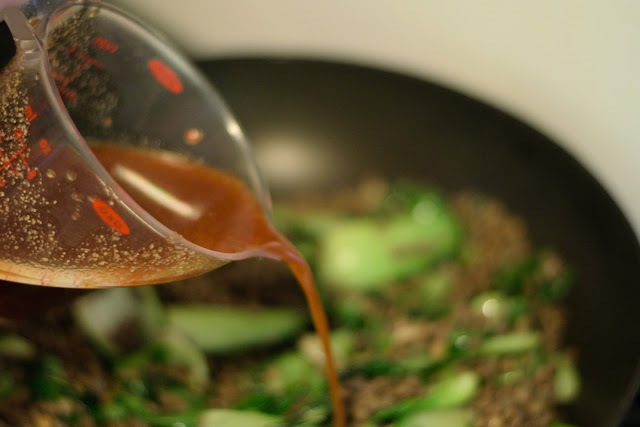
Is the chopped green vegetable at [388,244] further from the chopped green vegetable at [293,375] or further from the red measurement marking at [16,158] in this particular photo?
the red measurement marking at [16,158]

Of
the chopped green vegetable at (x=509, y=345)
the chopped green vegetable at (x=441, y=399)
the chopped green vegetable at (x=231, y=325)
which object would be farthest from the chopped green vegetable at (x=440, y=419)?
the chopped green vegetable at (x=231, y=325)

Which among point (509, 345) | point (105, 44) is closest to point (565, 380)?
point (509, 345)

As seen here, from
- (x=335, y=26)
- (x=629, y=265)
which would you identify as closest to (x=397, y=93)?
(x=335, y=26)

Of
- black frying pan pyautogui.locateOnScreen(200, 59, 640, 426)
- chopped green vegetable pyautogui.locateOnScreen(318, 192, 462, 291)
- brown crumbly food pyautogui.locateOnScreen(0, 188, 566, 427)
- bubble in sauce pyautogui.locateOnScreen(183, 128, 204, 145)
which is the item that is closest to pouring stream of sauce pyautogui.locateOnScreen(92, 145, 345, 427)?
bubble in sauce pyautogui.locateOnScreen(183, 128, 204, 145)

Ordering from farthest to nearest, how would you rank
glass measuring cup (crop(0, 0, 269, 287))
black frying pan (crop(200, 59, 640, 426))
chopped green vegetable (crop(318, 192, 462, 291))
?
chopped green vegetable (crop(318, 192, 462, 291)) < black frying pan (crop(200, 59, 640, 426)) < glass measuring cup (crop(0, 0, 269, 287))

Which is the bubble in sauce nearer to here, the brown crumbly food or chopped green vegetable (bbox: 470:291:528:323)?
the brown crumbly food

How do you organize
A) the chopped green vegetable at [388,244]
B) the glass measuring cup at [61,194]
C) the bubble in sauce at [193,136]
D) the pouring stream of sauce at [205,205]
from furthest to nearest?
1. the chopped green vegetable at [388,244]
2. the bubble in sauce at [193,136]
3. the pouring stream of sauce at [205,205]
4. the glass measuring cup at [61,194]
